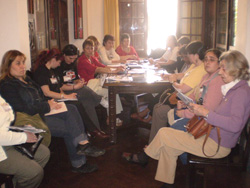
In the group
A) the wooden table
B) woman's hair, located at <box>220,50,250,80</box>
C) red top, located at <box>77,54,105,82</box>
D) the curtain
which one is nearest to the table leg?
the wooden table

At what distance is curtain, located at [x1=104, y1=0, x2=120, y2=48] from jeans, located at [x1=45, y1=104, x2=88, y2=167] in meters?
4.35

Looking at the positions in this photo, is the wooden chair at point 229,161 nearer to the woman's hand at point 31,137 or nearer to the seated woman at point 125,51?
the woman's hand at point 31,137

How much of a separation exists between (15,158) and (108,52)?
12.4 ft

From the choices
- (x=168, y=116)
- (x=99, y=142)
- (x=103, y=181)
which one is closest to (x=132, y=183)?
(x=103, y=181)

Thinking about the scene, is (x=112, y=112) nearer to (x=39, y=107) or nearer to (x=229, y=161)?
(x=39, y=107)

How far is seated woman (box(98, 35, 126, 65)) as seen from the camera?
5.32 meters

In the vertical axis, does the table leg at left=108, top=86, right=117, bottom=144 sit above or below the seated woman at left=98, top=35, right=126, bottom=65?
below

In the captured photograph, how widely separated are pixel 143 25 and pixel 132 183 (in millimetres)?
4985

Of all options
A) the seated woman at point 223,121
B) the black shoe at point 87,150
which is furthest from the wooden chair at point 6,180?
Answer: the seated woman at point 223,121

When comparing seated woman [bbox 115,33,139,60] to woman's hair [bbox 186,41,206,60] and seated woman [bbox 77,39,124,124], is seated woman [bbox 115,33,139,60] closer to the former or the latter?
seated woman [bbox 77,39,124,124]

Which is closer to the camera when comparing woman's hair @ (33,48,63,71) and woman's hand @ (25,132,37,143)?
woman's hand @ (25,132,37,143)

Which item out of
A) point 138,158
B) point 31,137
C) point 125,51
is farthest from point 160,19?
point 31,137

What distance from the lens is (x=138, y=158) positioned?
112 inches

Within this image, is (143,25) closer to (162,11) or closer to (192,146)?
(162,11)
